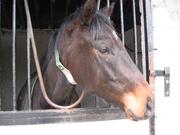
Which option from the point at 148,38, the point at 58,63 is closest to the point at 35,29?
the point at 148,38

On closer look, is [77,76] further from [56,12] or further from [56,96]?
[56,12]

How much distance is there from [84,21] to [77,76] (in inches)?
12.4

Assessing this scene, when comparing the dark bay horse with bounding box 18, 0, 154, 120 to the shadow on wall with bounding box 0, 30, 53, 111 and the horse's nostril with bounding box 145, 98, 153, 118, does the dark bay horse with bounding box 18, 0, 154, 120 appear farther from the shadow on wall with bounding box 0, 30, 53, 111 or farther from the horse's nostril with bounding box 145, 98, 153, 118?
the shadow on wall with bounding box 0, 30, 53, 111

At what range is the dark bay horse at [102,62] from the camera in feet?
7.16

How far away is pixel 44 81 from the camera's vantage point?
2840 mm

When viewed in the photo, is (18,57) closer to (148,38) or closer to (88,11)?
(148,38)

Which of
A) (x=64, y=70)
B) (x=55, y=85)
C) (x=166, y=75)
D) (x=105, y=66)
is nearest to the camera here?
(x=105, y=66)

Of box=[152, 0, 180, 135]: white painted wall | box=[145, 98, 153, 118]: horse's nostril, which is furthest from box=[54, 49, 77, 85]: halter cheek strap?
box=[152, 0, 180, 135]: white painted wall

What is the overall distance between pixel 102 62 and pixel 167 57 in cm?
112

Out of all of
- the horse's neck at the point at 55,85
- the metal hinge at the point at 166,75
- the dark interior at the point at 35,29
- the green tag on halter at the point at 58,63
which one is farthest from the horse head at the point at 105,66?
the dark interior at the point at 35,29

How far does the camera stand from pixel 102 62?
2279 mm

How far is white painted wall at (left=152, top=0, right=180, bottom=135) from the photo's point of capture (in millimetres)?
3246

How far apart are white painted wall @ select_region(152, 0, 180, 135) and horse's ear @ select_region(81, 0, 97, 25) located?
1.02 metres

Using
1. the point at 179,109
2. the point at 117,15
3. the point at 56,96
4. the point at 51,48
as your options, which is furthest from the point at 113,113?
the point at 117,15
